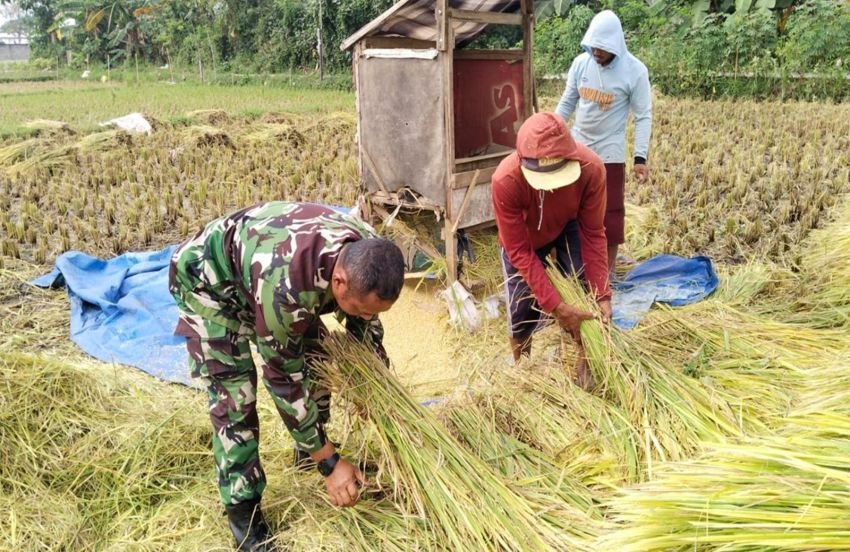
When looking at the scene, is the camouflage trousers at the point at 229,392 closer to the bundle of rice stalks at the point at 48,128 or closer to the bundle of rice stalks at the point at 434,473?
the bundle of rice stalks at the point at 434,473

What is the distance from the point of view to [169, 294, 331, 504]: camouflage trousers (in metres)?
2.15

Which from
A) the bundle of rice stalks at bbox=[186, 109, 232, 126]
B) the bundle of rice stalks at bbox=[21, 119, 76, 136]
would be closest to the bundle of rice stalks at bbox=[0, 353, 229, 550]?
the bundle of rice stalks at bbox=[21, 119, 76, 136]

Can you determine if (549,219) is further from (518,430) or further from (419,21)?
(419,21)

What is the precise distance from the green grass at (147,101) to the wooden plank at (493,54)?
24.7ft

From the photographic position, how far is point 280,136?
9570mm

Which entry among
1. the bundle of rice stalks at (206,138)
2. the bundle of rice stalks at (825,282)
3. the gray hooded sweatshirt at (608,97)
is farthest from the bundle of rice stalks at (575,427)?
the bundle of rice stalks at (206,138)

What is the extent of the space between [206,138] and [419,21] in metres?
5.15

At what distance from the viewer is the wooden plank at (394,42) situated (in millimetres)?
4812

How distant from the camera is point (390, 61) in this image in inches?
180

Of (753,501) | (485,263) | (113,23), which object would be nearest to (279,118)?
(485,263)

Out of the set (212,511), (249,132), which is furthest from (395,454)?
(249,132)

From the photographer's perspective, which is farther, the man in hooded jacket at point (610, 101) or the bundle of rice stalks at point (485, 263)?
the bundle of rice stalks at point (485, 263)

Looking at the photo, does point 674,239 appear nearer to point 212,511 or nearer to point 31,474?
point 212,511

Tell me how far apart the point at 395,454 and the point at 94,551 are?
1106 mm
